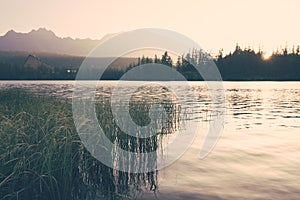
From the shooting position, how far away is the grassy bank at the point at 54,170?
8.62 m

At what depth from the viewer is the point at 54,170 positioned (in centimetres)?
899

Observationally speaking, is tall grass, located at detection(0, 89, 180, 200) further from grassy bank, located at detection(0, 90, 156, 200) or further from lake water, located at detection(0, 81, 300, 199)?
lake water, located at detection(0, 81, 300, 199)

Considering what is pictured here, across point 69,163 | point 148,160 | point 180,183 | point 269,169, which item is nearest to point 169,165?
point 148,160

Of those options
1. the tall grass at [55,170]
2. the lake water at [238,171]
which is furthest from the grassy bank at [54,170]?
the lake water at [238,171]

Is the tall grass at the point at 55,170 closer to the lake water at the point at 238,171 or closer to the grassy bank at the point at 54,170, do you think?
the grassy bank at the point at 54,170

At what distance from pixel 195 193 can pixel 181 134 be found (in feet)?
37.9

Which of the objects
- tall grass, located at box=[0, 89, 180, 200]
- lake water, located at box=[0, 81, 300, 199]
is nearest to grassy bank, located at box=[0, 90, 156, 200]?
tall grass, located at box=[0, 89, 180, 200]

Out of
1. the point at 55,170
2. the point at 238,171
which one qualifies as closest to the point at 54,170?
the point at 55,170

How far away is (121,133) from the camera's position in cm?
1431

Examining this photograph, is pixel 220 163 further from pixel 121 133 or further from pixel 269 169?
pixel 121 133

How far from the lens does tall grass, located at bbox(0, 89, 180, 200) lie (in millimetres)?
8633

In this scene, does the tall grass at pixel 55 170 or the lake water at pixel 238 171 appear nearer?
the tall grass at pixel 55 170

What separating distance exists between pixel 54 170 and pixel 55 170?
0.15 metres

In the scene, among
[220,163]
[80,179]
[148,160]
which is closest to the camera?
[80,179]
